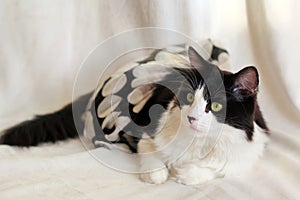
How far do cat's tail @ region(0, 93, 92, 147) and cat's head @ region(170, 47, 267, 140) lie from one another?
374mm

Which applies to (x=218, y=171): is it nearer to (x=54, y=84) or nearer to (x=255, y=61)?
(x=255, y=61)

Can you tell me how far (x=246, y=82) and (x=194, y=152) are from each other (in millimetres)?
215

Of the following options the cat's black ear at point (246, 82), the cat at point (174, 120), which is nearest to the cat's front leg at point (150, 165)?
the cat at point (174, 120)

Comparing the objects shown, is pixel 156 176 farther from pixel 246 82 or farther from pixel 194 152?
pixel 246 82

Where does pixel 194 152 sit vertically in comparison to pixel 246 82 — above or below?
below

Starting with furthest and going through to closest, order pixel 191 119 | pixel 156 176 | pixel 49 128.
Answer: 1. pixel 49 128
2. pixel 156 176
3. pixel 191 119

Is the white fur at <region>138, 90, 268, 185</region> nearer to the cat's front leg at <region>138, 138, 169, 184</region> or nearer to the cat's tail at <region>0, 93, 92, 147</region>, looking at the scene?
the cat's front leg at <region>138, 138, 169, 184</region>

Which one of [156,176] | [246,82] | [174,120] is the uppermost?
[246,82]

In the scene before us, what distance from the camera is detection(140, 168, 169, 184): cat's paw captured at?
1025 mm

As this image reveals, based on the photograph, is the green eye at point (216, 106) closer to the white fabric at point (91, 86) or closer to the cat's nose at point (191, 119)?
the cat's nose at point (191, 119)

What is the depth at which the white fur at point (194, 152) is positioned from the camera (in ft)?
3.27

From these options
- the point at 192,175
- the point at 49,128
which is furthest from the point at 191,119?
the point at 49,128

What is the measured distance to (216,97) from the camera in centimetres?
93

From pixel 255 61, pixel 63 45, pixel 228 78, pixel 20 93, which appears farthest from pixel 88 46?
pixel 228 78
